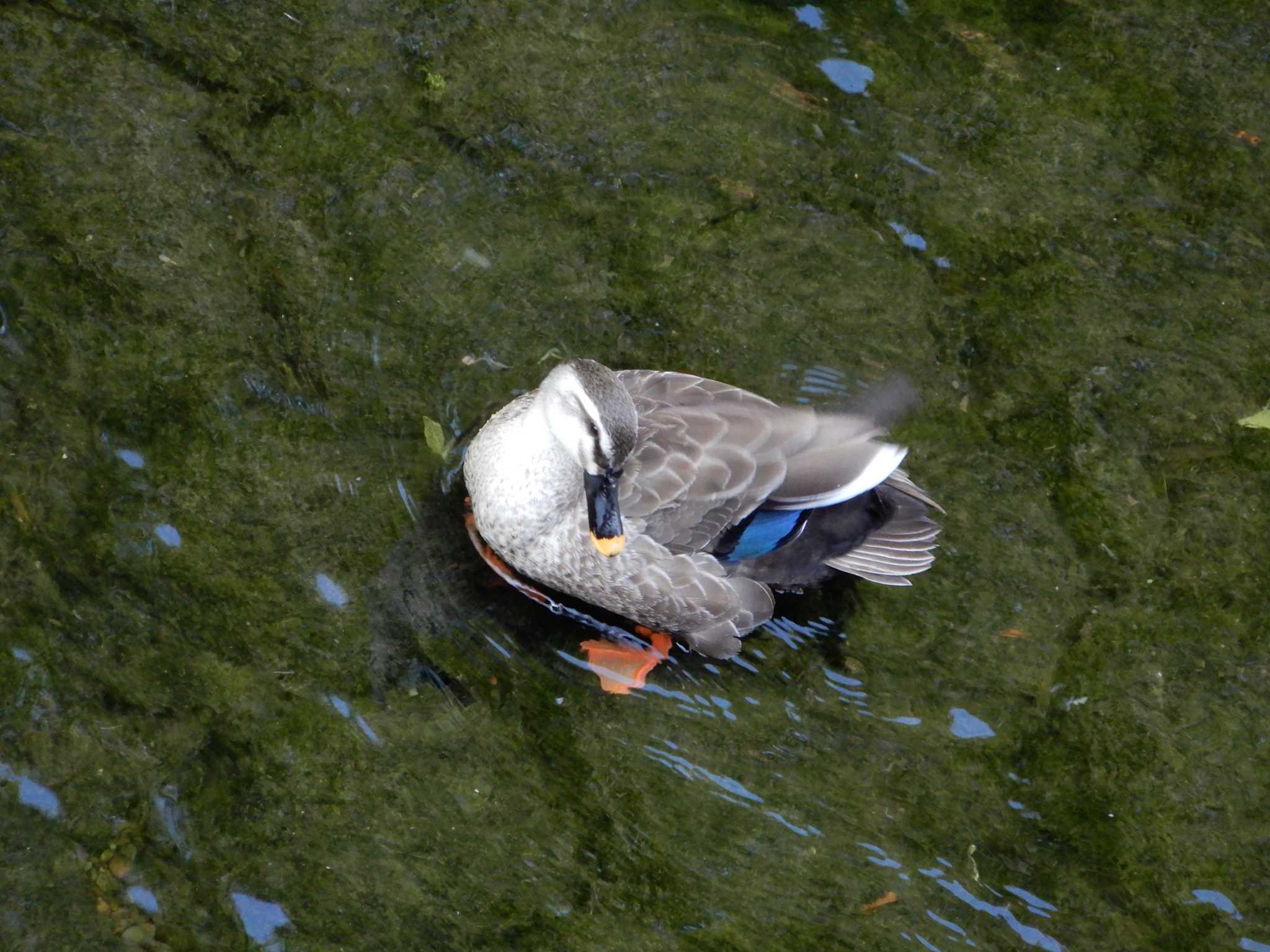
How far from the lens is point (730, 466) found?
408 centimetres

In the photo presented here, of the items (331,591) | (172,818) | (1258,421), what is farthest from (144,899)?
(1258,421)

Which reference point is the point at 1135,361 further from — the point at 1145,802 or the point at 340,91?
the point at 340,91

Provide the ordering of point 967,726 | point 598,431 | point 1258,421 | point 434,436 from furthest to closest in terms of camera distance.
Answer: point 1258,421, point 434,436, point 967,726, point 598,431

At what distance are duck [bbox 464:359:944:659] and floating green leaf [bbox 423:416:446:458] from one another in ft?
0.68

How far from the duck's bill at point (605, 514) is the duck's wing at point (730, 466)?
0.17 m

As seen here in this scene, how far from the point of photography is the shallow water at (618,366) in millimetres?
3879

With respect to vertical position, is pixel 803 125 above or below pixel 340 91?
above

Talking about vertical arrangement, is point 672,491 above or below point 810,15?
below

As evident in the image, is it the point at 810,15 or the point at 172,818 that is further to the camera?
the point at 810,15

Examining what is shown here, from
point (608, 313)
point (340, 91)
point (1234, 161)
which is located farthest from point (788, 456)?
point (1234, 161)

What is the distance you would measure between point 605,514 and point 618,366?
→ 0.99m

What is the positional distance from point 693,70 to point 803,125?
517mm

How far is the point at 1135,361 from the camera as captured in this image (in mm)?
4992

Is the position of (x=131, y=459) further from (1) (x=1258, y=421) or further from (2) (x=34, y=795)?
(1) (x=1258, y=421)
